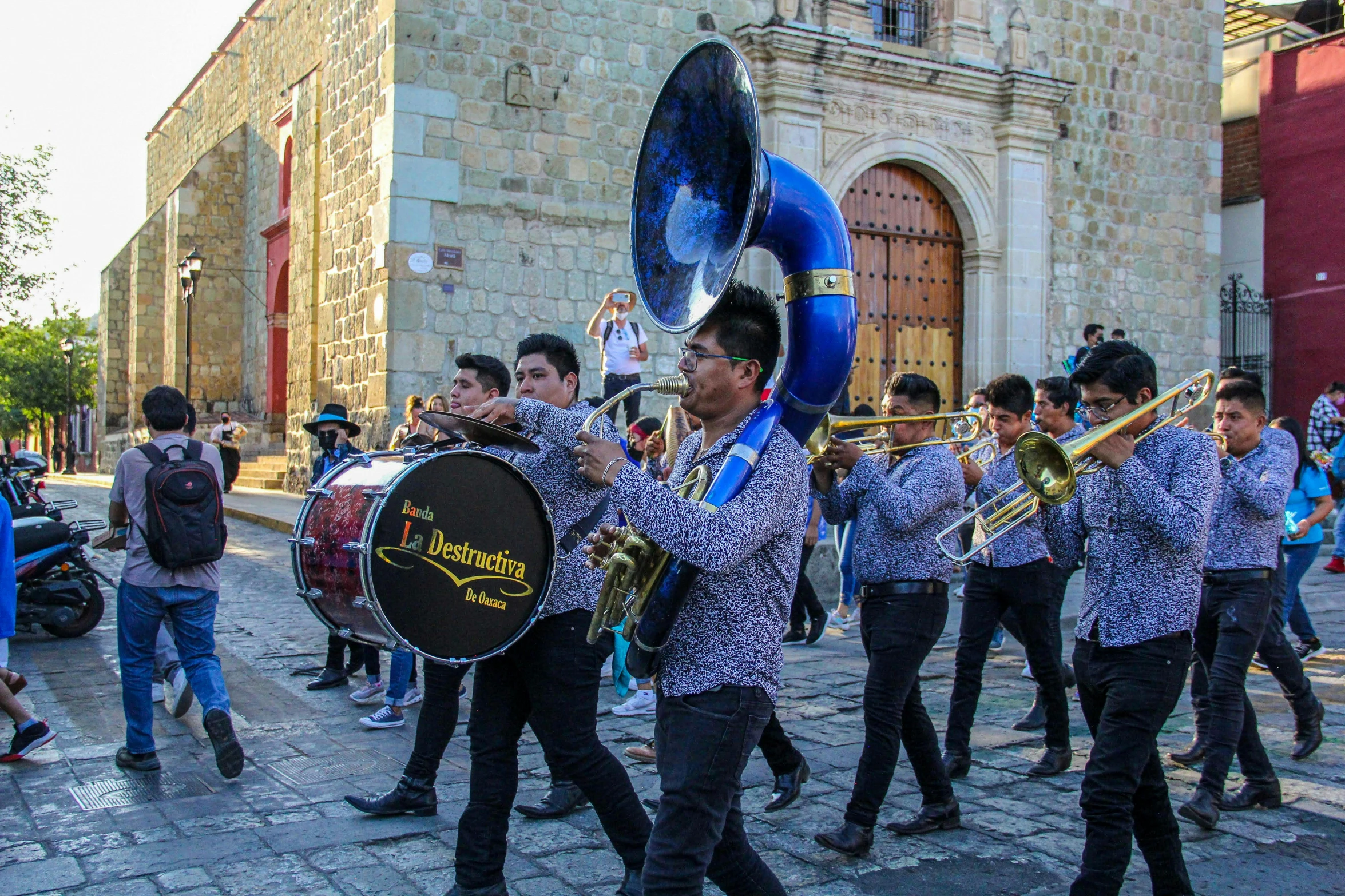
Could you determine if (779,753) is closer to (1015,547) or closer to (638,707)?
(1015,547)

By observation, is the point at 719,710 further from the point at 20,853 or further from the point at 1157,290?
the point at 1157,290

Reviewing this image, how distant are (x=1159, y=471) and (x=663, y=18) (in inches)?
455

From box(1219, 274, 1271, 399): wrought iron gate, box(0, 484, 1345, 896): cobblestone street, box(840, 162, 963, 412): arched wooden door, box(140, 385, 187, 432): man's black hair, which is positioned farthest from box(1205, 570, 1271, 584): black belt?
box(1219, 274, 1271, 399): wrought iron gate

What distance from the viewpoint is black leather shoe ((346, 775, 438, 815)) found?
175 inches

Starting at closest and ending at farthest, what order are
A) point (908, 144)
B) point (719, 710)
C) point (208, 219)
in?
point (719, 710)
point (908, 144)
point (208, 219)

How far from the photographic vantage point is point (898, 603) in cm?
431

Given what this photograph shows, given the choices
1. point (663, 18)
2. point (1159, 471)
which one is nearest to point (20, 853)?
point (1159, 471)

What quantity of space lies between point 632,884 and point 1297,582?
5.73m

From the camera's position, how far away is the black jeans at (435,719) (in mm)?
4273

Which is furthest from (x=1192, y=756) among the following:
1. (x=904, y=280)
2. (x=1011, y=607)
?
(x=904, y=280)

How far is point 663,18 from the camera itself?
541 inches

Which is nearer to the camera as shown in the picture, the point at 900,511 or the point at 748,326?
the point at 748,326

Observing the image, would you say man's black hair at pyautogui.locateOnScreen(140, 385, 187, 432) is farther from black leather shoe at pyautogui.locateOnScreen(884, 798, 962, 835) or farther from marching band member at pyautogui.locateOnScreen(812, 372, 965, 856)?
black leather shoe at pyautogui.locateOnScreen(884, 798, 962, 835)

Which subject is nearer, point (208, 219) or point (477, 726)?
point (477, 726)
